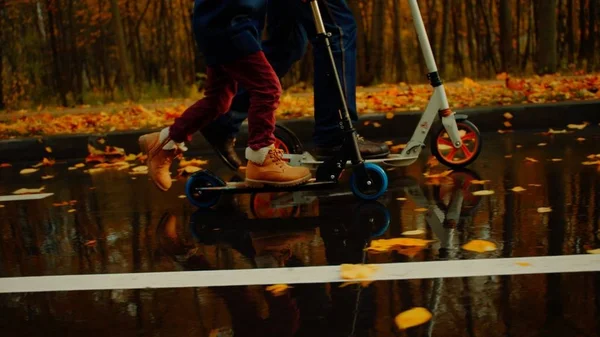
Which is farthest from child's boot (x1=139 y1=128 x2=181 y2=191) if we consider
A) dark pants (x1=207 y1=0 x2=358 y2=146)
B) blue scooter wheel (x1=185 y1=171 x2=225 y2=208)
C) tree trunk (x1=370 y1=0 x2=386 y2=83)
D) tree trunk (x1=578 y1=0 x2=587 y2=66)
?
tree trunk (x1=578 y1=0 x2=587 y2=66)

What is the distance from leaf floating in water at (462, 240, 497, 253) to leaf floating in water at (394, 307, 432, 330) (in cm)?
81

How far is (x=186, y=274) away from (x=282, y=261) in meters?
0.38

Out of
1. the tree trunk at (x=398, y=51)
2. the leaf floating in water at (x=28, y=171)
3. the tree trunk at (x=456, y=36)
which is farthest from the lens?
the tree trunk at (x=456, y=36)

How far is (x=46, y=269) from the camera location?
12.6 feet

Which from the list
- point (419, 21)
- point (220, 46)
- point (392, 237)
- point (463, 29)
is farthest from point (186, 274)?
point (463, 29)

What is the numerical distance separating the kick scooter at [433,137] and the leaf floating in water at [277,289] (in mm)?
2058

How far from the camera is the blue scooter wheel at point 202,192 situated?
5023 millimetres

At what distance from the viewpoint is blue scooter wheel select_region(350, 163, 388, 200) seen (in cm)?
486

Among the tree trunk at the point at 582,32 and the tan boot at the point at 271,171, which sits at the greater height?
the tree trunk at the point at 582,32

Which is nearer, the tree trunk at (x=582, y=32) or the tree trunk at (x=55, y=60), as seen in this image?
the tree trunk at (x=582, y=32)

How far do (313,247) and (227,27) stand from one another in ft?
4.12

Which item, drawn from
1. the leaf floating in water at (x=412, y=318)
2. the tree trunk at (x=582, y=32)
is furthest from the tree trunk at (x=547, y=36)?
the leaf floating in water at (x=412, y=318)

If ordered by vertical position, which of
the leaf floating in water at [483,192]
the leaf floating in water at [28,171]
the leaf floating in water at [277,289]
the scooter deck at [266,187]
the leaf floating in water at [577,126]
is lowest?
the leaf floating in water at [277,289]

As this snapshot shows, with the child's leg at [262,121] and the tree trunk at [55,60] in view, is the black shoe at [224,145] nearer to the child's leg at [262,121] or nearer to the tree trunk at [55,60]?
the child's leg at [262,121]
